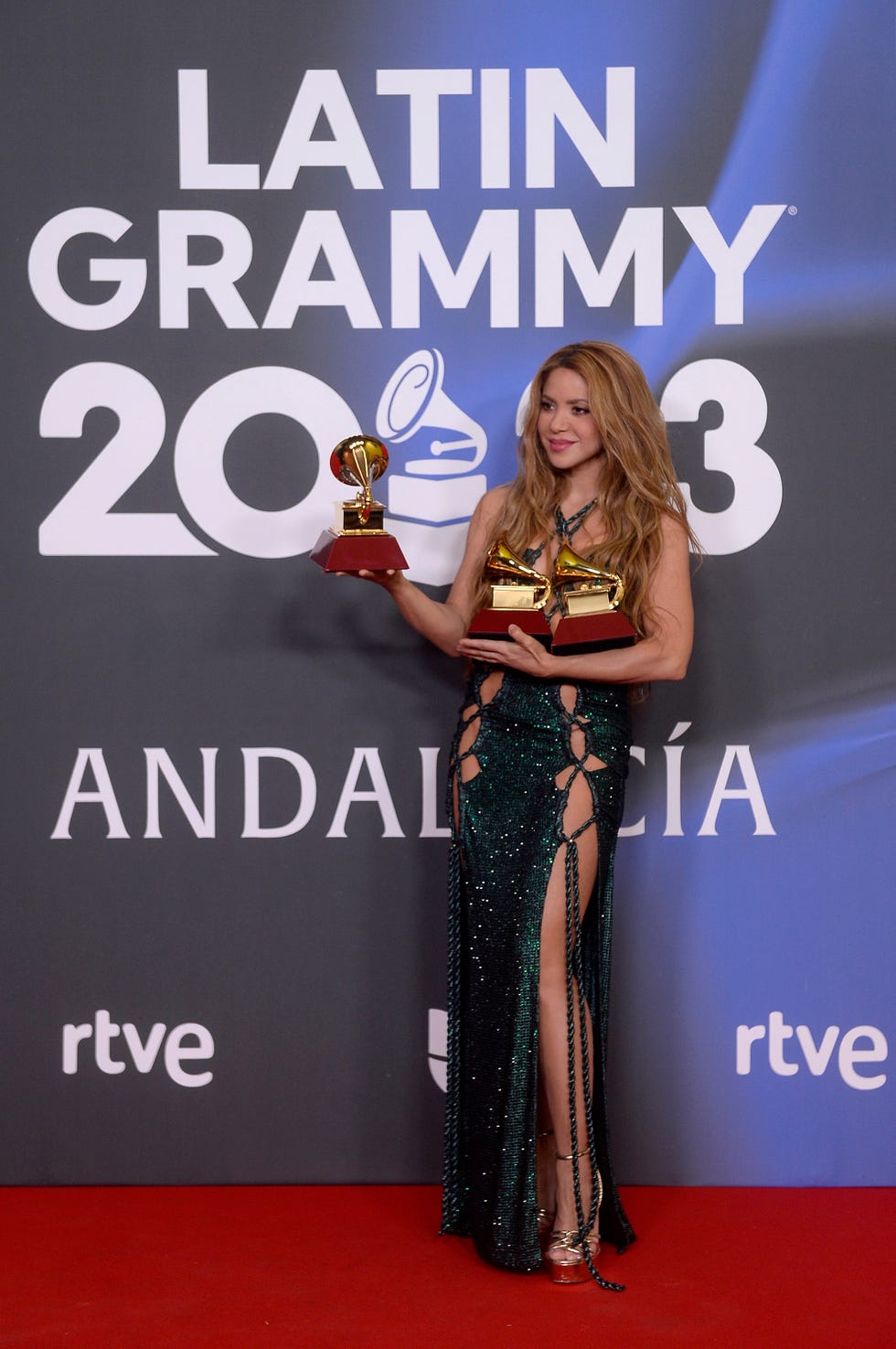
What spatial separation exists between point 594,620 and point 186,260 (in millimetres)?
1357

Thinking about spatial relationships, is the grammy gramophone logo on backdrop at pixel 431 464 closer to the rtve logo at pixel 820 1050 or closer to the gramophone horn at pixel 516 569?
the gramophone horn at pixel 516 569

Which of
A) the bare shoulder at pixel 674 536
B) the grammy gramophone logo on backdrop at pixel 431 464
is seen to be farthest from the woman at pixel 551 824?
the grammy gramophone logo on backdrop at pixel 431 464

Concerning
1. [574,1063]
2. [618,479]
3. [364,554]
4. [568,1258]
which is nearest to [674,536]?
[618,479]

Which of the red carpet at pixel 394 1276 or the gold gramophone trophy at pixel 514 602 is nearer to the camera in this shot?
the red carpet at pixel 394 1276

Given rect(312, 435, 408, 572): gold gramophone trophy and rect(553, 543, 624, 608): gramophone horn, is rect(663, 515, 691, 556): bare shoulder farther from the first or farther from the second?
rect(312, 435, 408, 572): gold gramophone trophy

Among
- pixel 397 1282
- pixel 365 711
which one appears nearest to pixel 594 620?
pixel 365 711

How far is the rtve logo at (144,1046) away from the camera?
3334mm

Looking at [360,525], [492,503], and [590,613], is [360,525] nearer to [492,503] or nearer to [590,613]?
[492,503]

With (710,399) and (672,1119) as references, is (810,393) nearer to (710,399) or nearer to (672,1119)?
(710,399)

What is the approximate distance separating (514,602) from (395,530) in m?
0.58

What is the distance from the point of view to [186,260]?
326cm

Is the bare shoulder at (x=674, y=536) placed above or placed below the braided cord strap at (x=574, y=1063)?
above

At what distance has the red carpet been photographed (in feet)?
8.54

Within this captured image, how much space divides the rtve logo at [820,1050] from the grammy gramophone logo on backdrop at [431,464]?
4.38ft
